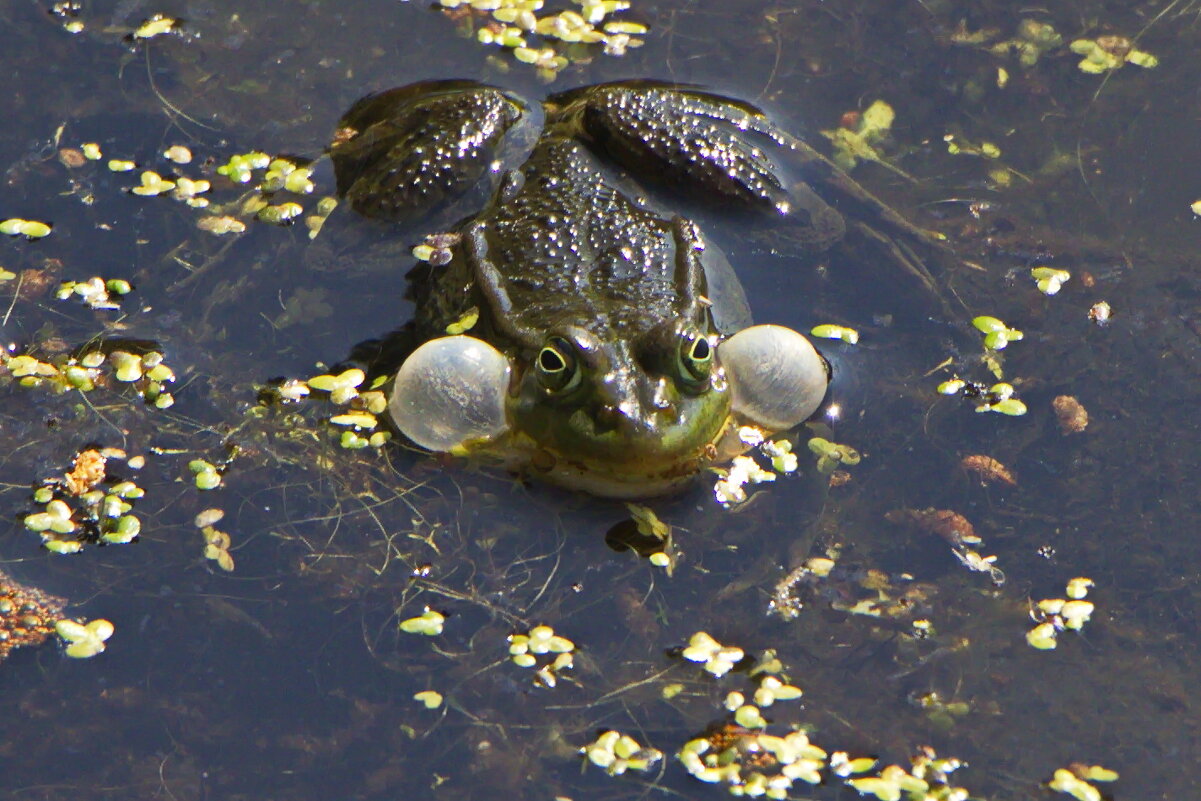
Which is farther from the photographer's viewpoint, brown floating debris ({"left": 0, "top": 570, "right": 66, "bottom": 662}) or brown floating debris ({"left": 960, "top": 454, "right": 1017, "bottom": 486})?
brown floating debris ({"left": 960, "top": 454, "right": 1017, "bottom": 486})

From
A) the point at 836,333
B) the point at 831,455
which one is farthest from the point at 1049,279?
the point at 831,455

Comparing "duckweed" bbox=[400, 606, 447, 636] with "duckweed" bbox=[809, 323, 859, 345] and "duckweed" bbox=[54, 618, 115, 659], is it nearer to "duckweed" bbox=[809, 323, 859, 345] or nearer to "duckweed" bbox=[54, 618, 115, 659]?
"duckweed" bbox=[54, 618, 115, 659]

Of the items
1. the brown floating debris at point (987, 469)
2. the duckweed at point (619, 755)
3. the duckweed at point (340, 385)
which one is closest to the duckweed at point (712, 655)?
the duckweed at point (619, 755)

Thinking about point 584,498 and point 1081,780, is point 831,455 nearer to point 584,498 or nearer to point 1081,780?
point 584,498

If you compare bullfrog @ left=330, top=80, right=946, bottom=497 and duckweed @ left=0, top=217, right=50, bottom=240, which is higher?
bullfrog @ left=330, top=80, right=946, bottom=497

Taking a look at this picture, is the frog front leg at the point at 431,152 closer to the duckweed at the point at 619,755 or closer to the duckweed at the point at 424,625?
the duckweed at the point at 424,625

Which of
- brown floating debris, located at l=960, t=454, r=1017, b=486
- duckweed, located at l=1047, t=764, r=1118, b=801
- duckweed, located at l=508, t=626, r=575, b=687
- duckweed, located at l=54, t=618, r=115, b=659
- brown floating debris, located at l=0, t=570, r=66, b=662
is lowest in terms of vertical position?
brown floating debris, located at l=0, t=570, r=66, b=662


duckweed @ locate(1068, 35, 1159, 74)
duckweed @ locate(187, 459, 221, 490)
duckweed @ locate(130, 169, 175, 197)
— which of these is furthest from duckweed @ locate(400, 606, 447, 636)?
duckweed @ locate(1068, 35, 1159, 74)

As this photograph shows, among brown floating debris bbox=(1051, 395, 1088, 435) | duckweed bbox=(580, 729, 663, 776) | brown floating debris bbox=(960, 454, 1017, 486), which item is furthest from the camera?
brown floating debris bbox=(1051, 395, 1088, 435)
